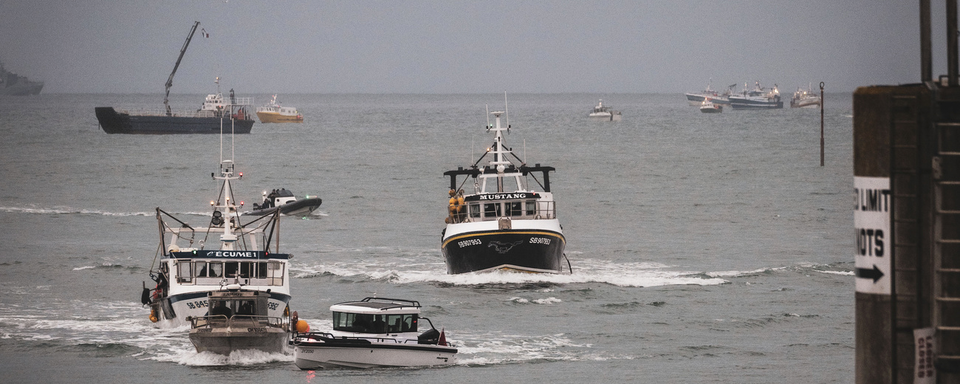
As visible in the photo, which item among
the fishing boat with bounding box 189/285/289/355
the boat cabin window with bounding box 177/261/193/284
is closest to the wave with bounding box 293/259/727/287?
the boat cabin window with bounding box 177/261/193/284

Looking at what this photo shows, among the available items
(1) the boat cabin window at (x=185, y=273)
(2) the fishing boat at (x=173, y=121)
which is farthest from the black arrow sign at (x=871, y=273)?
(2) the fishing boat at (x=173, y=121)

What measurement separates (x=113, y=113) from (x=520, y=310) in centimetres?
15256

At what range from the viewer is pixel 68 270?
5512 centimetres

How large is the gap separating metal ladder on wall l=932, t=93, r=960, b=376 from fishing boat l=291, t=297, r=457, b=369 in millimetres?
20462

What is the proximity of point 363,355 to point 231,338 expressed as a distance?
3834mm

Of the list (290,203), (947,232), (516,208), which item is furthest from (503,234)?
(947,232)

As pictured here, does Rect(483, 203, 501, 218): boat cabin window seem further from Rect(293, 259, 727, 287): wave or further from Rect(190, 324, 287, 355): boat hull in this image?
Rect(190, 324, 287, 355): boat hull

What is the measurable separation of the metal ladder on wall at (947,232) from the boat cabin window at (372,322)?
2090 cm

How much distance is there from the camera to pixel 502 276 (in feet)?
157

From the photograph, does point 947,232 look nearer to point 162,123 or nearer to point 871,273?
point 871,273

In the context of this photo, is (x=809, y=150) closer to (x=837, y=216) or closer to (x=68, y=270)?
(x=837, y=216)

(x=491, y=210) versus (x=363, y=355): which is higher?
(x=491, y=210)

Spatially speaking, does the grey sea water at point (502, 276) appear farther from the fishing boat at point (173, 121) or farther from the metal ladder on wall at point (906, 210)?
the fishing boat at point (173, 121)

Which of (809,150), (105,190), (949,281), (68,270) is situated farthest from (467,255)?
(809,150)
